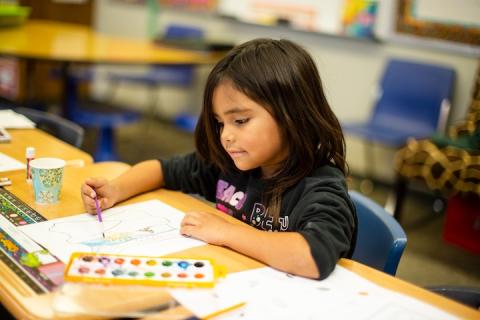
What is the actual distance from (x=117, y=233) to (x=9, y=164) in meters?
0.57

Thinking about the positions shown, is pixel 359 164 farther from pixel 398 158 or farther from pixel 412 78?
pixel 398 158

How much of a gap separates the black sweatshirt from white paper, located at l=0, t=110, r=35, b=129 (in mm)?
701

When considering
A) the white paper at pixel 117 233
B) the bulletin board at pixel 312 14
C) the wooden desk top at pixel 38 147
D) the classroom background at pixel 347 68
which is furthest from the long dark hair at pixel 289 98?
the bulletin board at pixel 312 14

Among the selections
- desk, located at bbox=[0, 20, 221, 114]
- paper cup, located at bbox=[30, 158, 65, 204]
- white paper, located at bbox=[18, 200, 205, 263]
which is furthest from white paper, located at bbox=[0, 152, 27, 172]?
desk, located at bbox=[0, 20, 221, 114]

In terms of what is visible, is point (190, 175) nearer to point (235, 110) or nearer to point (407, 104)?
point (235, 110)

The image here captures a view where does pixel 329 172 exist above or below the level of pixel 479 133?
above

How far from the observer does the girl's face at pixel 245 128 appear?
1.23 metres

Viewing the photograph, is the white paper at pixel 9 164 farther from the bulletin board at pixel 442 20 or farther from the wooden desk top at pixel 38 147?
the bulletin board at pixel 442 20

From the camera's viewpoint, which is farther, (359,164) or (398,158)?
(359,164)

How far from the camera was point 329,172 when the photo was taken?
4.22 feet

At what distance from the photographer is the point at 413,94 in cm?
367

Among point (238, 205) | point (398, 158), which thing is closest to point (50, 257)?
point (238, 205)

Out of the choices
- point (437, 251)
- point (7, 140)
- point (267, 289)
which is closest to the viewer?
point (267, 289)

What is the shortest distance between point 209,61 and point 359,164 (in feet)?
4.63
